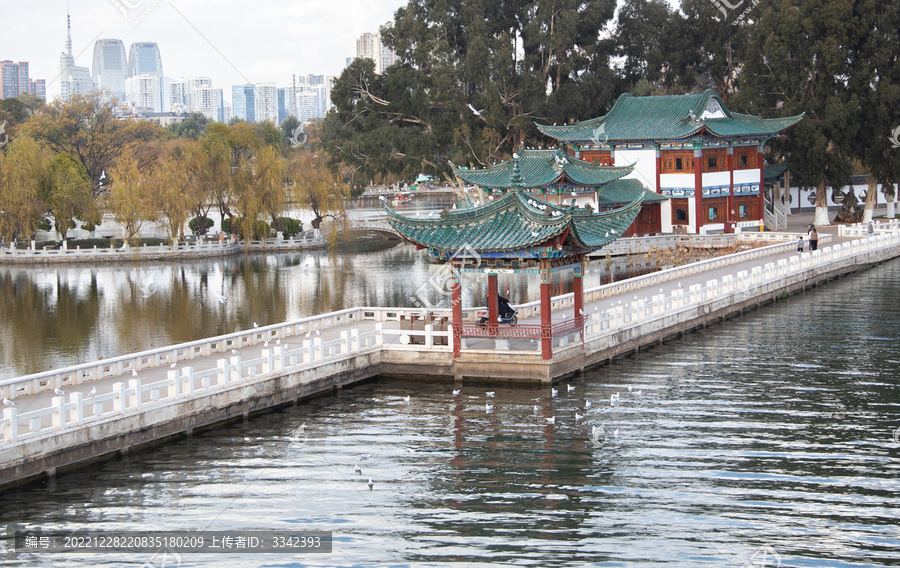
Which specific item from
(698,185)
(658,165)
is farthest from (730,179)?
(658,165)

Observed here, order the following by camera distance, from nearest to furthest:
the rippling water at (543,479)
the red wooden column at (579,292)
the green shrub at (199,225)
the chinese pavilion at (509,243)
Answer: the rippling water at (543,479) < the chinese pavilion at (509,243) < the red wooden column at (579,292) < the green shrub at (199,225)

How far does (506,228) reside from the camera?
2461 cm

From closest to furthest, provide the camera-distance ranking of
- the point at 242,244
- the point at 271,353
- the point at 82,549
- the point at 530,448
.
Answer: the point at 82,549
the point at 530,448
the point at 271,353
the point at 242,244

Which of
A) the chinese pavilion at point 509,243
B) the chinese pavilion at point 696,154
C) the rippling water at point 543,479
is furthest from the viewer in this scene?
the chinese pavilion at point 696,154

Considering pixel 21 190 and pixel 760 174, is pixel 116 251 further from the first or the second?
pixel 760 174

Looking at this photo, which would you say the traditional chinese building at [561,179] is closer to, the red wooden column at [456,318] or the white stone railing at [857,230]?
the white stone railing at [857,230]

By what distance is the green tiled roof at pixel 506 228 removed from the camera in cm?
2391

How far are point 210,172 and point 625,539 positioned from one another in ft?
172

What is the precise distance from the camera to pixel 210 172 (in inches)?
2468

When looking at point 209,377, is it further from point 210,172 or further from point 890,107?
point 890,107

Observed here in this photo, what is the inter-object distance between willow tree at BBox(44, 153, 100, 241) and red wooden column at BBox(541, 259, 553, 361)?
1851 inches

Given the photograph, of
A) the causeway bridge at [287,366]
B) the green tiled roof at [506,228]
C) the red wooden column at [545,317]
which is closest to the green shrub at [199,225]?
the causeway bridge at [287,366]

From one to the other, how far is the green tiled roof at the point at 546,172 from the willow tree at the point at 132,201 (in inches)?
784

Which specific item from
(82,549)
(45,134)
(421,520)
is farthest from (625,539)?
(45,134)
